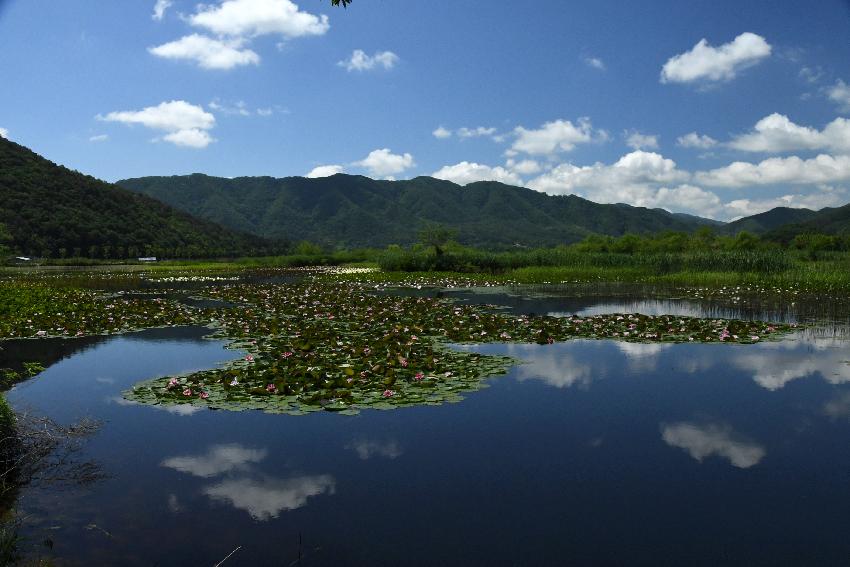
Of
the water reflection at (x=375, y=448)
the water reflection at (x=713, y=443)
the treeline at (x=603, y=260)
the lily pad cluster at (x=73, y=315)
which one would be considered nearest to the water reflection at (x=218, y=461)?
the water reflection at (x=375, y=448)

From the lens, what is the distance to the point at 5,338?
17500 mm

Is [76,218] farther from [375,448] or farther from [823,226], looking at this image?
[823,226]

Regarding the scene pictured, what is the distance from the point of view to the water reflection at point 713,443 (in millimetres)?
7887

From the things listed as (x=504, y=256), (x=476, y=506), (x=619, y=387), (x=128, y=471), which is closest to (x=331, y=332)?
(x=619, y=387)

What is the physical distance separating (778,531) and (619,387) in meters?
5.79

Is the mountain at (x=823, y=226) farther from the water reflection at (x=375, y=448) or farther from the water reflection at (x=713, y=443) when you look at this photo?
the water reflection at (x=375, y=448)

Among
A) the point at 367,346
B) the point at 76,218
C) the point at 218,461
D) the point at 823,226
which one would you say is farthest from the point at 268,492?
the point at 823,226

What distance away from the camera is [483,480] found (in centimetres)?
712

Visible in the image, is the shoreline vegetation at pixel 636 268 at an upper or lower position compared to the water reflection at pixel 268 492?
upper

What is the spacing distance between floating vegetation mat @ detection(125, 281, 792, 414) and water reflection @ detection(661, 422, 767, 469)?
376cm

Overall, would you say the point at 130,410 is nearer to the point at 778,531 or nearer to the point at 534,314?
the point at 778,531

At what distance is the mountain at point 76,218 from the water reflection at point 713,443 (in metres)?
93.4

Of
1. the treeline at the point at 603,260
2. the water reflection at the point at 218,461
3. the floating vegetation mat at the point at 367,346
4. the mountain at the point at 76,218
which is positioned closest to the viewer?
the water reflection at the point at 218,461

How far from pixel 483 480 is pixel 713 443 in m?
A: 3.75
